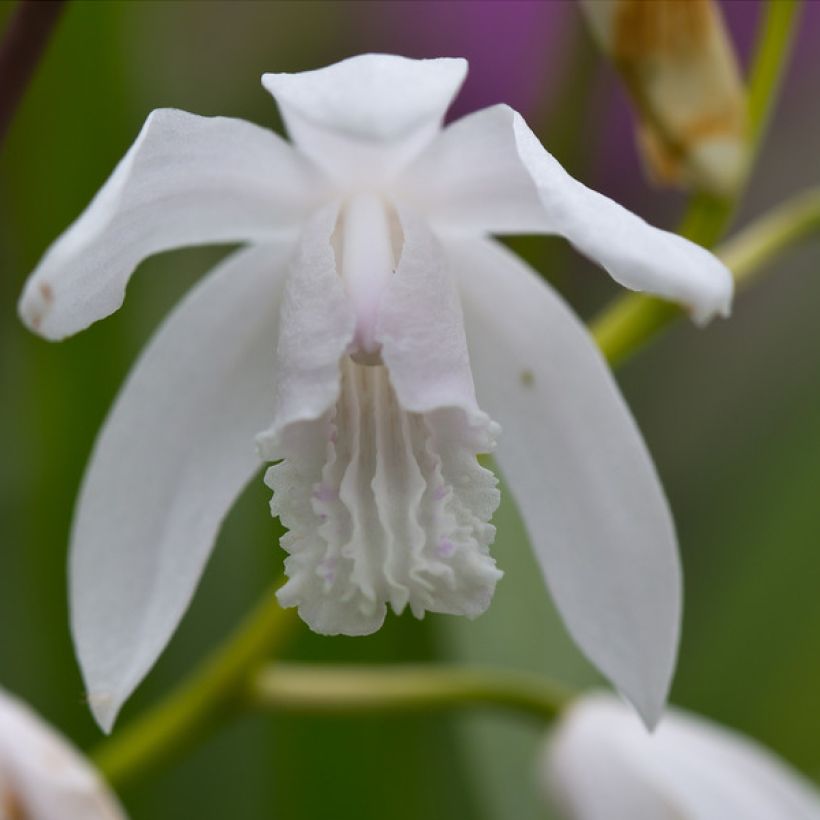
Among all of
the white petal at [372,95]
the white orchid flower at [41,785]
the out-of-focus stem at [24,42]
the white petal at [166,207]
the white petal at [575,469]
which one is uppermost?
the out-of-focus stem at [24,42]

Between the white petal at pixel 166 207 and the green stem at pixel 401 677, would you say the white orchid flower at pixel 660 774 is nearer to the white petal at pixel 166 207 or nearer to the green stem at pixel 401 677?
the green stem at pixel 401 677

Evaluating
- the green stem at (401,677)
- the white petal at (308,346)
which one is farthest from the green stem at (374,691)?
the white petal at (308,346)

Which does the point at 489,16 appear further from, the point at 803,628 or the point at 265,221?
the point at 265,221

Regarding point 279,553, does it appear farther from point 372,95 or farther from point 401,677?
point 372,95

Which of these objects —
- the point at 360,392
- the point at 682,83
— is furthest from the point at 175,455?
the point at 682,83

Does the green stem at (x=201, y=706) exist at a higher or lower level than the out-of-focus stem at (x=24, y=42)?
lower

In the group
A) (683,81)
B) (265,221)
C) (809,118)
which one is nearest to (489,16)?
(809,118)
